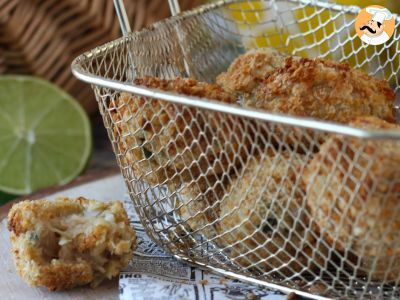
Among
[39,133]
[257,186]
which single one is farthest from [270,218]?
[39,133]

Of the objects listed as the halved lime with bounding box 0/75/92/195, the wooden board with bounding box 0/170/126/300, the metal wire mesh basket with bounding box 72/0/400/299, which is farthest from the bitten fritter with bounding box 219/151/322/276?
Result: the halved lime with bounding box 0/75/92/195

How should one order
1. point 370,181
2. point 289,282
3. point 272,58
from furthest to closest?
point 272,58 → point 289,282 → point 370,181

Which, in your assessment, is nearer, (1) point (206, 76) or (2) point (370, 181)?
(2) point (370, 181)

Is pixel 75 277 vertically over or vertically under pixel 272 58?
under

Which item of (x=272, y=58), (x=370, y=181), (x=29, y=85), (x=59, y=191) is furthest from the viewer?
(x=29, y=85)

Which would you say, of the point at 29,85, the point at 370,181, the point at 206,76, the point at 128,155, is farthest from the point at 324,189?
the point at 29,85

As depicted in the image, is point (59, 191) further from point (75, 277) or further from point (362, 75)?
point (362, 75)

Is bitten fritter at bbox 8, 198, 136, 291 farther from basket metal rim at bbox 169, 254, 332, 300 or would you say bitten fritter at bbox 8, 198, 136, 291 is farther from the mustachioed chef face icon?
the mustachioed chef face icon

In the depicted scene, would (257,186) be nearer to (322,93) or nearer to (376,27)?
(322,93)
